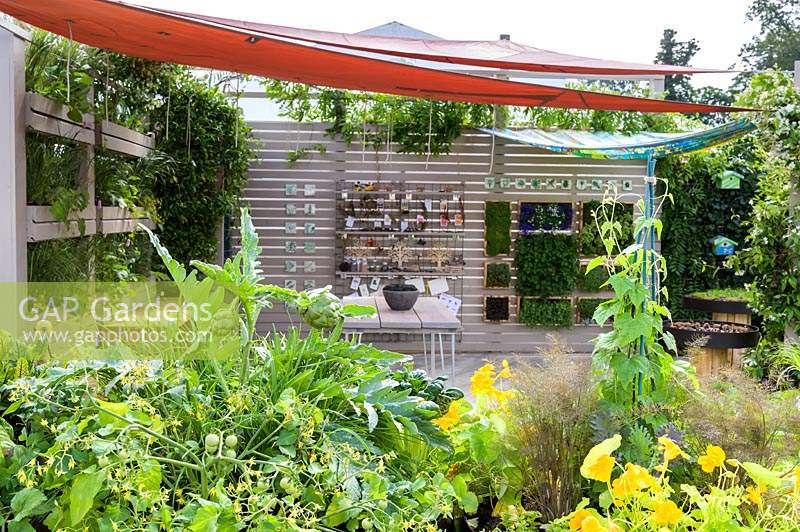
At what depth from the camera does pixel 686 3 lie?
78.5 feet

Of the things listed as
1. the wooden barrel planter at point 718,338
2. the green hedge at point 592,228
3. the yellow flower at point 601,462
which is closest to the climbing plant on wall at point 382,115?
the green hedge at point 592,228

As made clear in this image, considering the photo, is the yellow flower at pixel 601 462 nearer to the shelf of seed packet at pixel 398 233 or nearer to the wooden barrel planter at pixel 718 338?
the wooden barrel planter at pixel 718 338

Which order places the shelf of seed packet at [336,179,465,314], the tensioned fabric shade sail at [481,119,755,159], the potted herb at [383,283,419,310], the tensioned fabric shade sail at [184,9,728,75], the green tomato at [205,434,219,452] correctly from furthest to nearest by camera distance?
the shelf of seed packet at [336,179,465,314] < the tensioned fabric shade sail at [481,119,755,159] < the potted herb at [383,283,419,310] < the tensioned fabric shade sail at [184,9,728,75] < the green tomato at [205,434,219,452]

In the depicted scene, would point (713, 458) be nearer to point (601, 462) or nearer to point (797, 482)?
point (797, 482)

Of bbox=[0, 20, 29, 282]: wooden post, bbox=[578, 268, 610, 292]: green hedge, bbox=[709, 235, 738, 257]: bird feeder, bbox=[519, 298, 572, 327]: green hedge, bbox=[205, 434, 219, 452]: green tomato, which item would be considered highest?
bbox=[0, 20, 29, 282]: wooden post

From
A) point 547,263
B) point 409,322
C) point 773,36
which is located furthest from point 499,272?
point 773,36

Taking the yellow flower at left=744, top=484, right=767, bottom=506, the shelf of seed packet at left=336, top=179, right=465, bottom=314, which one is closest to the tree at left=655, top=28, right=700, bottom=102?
the shelf of seed packet at left=336, top=179, right=465, bottom=314

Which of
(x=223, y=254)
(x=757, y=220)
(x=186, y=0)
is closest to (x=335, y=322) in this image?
(x=757, y=220)

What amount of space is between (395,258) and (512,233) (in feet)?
4.52

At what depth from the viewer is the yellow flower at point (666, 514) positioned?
A: 4.64 ft

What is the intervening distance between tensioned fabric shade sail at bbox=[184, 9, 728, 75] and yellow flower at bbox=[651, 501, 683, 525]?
104 inches

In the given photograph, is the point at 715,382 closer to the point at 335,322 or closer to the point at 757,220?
the point at 335,322

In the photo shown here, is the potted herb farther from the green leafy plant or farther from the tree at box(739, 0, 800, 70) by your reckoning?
the tree at box(739, 0, 800, 70)

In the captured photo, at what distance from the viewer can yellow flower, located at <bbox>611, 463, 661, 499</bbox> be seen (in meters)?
1.43
